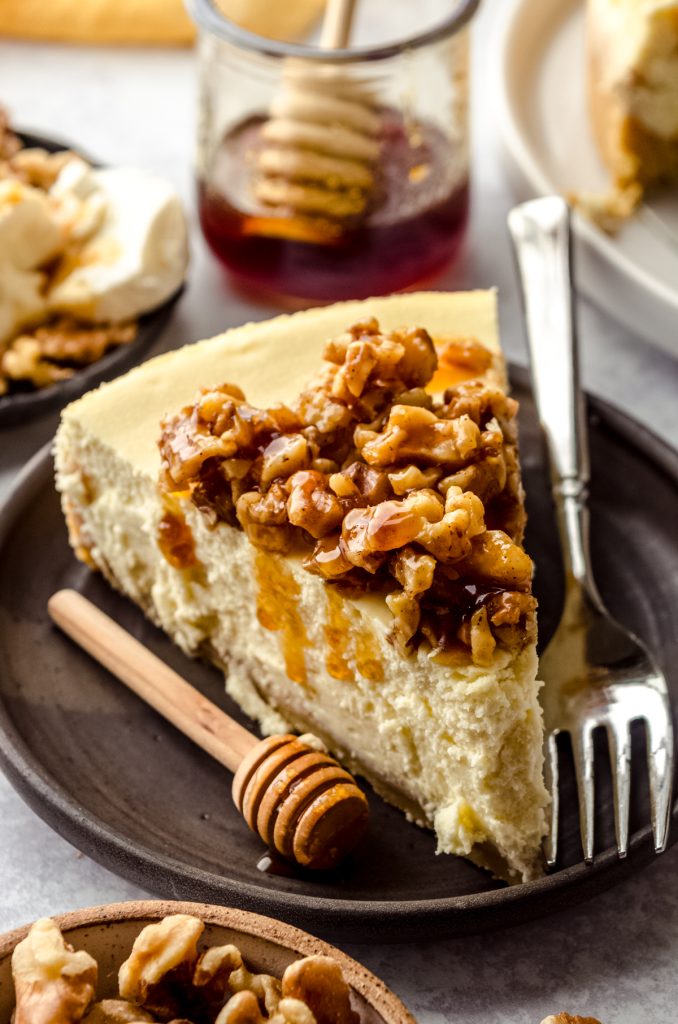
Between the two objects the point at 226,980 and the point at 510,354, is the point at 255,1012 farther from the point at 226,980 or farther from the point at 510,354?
the point at 510,354

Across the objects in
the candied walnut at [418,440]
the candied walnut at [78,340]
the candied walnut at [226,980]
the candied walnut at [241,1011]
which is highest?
the candied walnut at [418,440]

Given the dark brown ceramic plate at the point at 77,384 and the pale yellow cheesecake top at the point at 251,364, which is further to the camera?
the dark brown ceramic plate at the point at 77,384

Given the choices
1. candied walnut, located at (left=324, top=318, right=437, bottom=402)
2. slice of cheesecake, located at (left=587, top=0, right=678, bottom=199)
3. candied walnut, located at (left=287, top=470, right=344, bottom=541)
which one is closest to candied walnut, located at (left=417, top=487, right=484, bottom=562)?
candied walnut, located at (left=287, top=470, right=344, bottom=541)

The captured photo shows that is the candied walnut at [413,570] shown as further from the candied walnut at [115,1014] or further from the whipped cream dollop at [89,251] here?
the whipped cream dollop at [89,251]

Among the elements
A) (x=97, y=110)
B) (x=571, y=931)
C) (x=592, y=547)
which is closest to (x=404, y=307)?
(x=592, y=547)

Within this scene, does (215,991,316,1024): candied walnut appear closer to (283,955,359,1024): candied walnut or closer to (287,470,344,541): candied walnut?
(283,955,359,1024): candied walnut

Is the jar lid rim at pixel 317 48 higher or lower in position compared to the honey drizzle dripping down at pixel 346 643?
higher

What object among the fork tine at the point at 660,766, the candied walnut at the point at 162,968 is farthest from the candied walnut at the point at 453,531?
the candied walnut at the point at 162,968
